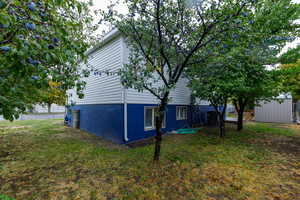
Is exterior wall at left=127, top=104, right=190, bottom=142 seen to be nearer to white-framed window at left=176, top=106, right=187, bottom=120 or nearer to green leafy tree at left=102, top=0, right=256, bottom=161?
green leafy tree at left=102, top=0, right=256, bottom=161

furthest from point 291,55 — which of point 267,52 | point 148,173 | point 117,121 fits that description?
point 117,121

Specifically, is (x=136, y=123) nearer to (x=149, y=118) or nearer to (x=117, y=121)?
(x=117, y=121)

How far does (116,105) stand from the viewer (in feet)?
20.4

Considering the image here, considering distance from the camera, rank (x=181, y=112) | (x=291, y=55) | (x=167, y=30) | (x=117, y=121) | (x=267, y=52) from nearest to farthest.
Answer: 1. (x=167, y=30)
2. (x=291, y=55)
3. (x=267, y=52)
4. (x=117, y=121)
5. (x=181, y=112)

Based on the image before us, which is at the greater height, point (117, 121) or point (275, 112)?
point (275, 112)

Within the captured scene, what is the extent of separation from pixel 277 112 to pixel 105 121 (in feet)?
50.0

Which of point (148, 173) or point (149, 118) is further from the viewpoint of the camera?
point (149, 118)

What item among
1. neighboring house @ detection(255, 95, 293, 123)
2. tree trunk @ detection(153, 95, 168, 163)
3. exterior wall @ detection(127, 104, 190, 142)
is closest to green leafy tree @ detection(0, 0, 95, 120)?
tree trunk @ detection(153, 95, 168, 163)

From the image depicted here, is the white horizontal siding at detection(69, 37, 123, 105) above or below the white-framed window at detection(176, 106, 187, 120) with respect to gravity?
above

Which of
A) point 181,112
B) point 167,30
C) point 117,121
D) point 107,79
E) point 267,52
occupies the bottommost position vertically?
point 117,121

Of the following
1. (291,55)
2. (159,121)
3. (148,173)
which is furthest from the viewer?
(291,55)

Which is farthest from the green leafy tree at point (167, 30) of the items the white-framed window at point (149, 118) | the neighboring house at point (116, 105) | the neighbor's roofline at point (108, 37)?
the white-framed window at point (149, 118)

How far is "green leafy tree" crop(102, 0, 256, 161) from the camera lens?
324 centimetres

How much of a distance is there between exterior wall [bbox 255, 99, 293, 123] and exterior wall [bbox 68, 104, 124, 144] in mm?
14195
